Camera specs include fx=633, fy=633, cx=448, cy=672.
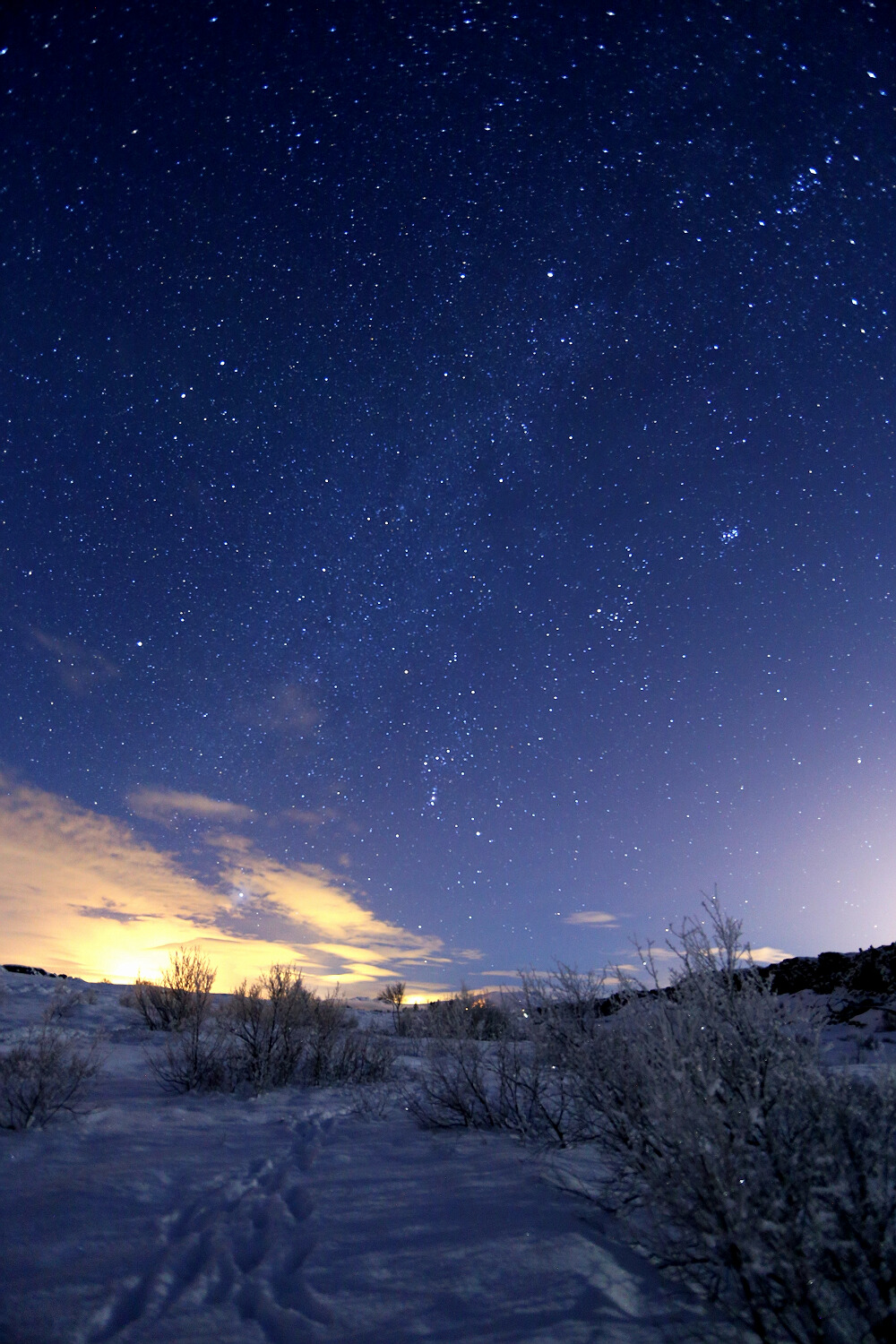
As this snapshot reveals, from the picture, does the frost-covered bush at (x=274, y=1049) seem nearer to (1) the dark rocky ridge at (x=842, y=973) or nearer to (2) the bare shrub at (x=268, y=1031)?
(2) the bare shrub at (x=268, y=1031)

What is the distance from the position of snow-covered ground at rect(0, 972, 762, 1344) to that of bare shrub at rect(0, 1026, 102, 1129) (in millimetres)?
218

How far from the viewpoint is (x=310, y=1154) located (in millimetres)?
5336

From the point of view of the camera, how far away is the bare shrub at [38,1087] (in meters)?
5.65

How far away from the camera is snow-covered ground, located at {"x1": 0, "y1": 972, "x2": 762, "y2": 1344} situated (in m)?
2.75

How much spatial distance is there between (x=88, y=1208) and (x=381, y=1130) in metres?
2.87

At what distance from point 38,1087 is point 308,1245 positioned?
3.76 metres

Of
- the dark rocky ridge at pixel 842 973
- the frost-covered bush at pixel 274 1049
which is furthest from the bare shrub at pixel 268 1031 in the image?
the dark rocky ridge at pixel 842 973

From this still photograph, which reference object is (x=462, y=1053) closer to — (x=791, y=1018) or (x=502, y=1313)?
(x=791, y=1018)

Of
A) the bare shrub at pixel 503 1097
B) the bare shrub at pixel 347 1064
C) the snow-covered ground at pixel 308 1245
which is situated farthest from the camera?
the bare shrub at pixel 347 1064

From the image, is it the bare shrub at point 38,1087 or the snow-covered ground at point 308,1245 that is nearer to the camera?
the snow-covered ground at point 308,1245

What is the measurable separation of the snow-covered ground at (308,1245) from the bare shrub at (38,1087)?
0.72 feet

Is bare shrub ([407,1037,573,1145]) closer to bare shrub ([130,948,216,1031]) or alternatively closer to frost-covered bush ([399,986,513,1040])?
frost-covered bush ([399,986,513,1040])

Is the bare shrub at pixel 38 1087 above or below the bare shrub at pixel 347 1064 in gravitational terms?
above

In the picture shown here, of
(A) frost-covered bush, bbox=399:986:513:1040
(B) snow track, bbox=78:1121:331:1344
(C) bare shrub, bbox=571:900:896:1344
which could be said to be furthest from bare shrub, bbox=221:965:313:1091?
(C) bare shrub, bbox=571:900:896:1344
